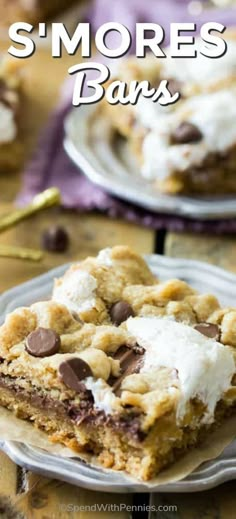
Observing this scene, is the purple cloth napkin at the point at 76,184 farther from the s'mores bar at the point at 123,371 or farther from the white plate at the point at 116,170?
the s'mores bar at the point at 123,371

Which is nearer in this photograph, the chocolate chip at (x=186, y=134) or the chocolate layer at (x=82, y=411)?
the chocolate layer at (x=82, y=411)

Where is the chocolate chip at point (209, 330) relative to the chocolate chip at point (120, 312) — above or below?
below

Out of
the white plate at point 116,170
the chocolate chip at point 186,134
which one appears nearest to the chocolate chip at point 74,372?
the white plate at point 116,170

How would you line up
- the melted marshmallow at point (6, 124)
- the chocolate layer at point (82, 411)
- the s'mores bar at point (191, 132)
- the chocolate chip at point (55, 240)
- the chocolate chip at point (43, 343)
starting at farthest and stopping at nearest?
the melted marshmallow at point (6, 124)
the s'mores bar at point (191, 132)
the chocolate chip at point (55, 240)
the chocolate chip at point (43, 343)
the chocolate layer at point (82, 411)

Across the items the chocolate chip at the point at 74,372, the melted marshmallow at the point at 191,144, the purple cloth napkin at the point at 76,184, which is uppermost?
the melted marshmallow at the point at 191,144

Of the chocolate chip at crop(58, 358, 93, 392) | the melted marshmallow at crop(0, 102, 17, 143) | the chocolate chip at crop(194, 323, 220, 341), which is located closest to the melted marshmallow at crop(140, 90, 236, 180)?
the melted marshmallow at crop(0, 102, 17, 143)

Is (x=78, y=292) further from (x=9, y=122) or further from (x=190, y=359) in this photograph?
(x=9, y=122)

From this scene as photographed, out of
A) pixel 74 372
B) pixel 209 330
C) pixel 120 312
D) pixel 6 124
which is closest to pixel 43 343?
pixel 74 372
